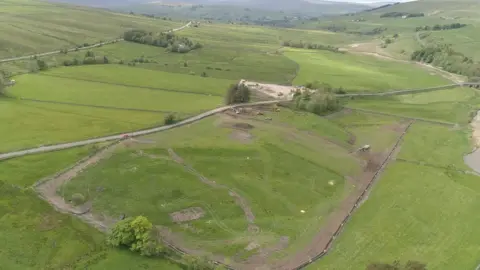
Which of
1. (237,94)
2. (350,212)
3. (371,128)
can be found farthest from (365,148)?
(237,94)

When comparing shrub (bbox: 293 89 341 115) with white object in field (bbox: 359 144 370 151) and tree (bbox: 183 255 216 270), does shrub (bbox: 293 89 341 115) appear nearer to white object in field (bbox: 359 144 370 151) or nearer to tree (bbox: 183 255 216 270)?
white object in field (bbox: 359 144 370 151)

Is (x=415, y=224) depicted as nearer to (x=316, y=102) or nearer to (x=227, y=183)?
(x=227, y=183)

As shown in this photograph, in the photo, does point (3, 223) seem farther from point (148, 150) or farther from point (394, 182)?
point (394, 182)

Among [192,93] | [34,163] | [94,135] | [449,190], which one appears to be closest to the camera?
[34,163]

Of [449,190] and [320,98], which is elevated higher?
[320,98]

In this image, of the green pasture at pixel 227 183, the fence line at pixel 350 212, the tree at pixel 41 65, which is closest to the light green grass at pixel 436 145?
the fence line at pixel 350 212

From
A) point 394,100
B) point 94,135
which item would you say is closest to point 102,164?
point 94,135

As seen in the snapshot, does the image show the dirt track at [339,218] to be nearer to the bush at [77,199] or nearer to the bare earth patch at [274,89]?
the bush at [77,199]

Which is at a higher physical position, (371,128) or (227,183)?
(371,128)
